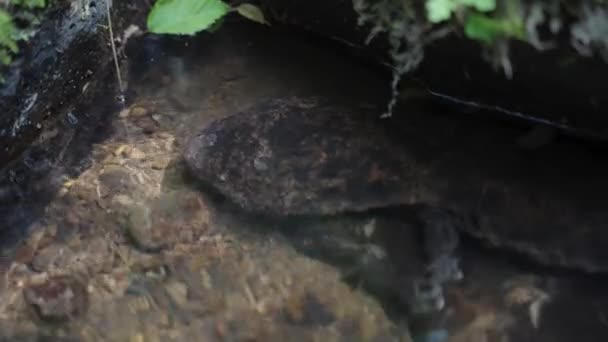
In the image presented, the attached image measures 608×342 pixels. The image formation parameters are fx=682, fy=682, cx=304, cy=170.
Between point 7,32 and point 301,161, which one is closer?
point 7,32

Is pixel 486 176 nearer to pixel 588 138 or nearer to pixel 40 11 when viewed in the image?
pixel 588 138

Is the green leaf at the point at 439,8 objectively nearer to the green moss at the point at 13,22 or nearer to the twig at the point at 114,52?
the green moss at the point at 13,22

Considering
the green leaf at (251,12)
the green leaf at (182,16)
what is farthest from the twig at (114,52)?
the green leaf at (251,12)

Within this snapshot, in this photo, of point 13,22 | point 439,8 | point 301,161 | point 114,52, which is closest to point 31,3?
point 13,22

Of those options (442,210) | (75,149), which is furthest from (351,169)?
(75,149)

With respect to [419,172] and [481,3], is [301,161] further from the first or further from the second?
[481,3]
